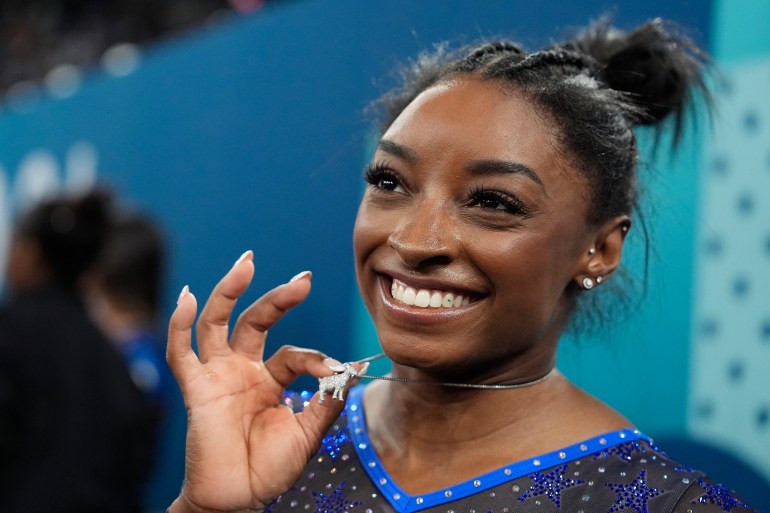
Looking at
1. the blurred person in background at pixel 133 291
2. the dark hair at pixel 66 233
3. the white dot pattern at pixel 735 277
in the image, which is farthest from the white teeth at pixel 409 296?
the blurred person in background at pixel 133 291

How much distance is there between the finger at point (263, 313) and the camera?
1498 mm

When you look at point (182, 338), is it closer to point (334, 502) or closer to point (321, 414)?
point (321, 414)

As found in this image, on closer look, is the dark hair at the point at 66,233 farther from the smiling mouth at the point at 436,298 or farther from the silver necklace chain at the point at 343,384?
the smiling mouth at the point at 436,298

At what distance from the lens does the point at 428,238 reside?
4.46 ft

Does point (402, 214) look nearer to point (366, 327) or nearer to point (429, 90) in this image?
point (429, 90)

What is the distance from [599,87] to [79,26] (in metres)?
6.39

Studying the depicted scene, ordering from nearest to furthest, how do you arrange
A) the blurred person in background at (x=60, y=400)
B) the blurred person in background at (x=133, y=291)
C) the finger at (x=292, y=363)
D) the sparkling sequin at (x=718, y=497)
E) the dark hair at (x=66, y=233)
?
1. the sparkling sequin at (x=718, y=497)
2. the finger at (x=292, y=363)
3. the blurred person in background at (x=60, y=400)
4. the dark hair at (x=66, y=233)
5. the blurred person in background at (x=133, y=291)

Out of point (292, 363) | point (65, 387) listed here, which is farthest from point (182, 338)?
point (65, 387)

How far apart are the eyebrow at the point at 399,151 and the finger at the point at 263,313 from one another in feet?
0.75

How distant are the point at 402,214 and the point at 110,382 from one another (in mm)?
1517

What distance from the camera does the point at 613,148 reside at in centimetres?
150

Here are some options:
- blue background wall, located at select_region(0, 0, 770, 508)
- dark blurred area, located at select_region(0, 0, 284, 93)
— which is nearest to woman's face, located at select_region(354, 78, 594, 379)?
blue background wall, located at select_region(0, 0, 770, 508)

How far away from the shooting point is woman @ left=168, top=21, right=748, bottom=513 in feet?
4.50

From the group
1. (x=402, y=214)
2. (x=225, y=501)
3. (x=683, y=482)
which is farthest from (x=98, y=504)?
(x=683, y=482)
